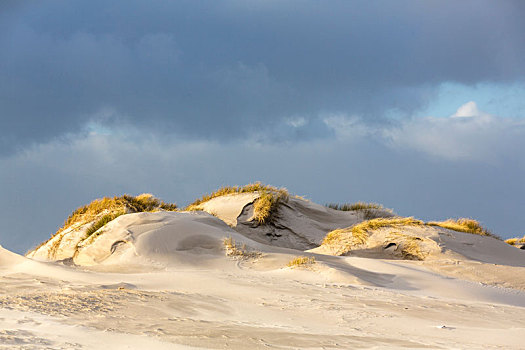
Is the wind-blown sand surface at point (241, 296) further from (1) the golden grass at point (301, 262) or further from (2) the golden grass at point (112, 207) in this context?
(2) the golden grass at point (112, 207)

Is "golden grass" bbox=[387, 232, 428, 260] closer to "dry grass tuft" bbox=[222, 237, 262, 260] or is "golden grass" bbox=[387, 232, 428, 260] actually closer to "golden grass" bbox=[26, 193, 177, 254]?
"dry grass tuft" bbox=[222, 237, 262, 260]

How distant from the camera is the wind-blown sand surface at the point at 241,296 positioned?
3697 millimetres

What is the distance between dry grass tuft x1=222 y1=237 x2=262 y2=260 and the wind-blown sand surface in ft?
0.13

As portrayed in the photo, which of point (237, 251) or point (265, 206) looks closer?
point (237, 251)

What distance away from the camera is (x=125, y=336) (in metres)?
3.57

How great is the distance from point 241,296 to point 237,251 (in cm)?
279

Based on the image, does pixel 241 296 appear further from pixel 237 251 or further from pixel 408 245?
pixel 408 245

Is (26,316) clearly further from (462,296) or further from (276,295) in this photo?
(462,296)

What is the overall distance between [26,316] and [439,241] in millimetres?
8628

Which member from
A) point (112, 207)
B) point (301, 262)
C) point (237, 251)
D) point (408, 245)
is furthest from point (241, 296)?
point (112, 207)

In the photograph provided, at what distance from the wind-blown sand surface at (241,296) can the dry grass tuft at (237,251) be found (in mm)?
40

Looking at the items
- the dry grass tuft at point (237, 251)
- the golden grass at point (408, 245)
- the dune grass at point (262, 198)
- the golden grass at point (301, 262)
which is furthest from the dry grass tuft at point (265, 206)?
the golden grass at point (301, 262)

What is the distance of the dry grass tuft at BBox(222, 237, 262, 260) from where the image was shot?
8312 mm

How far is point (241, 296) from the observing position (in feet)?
18.4
